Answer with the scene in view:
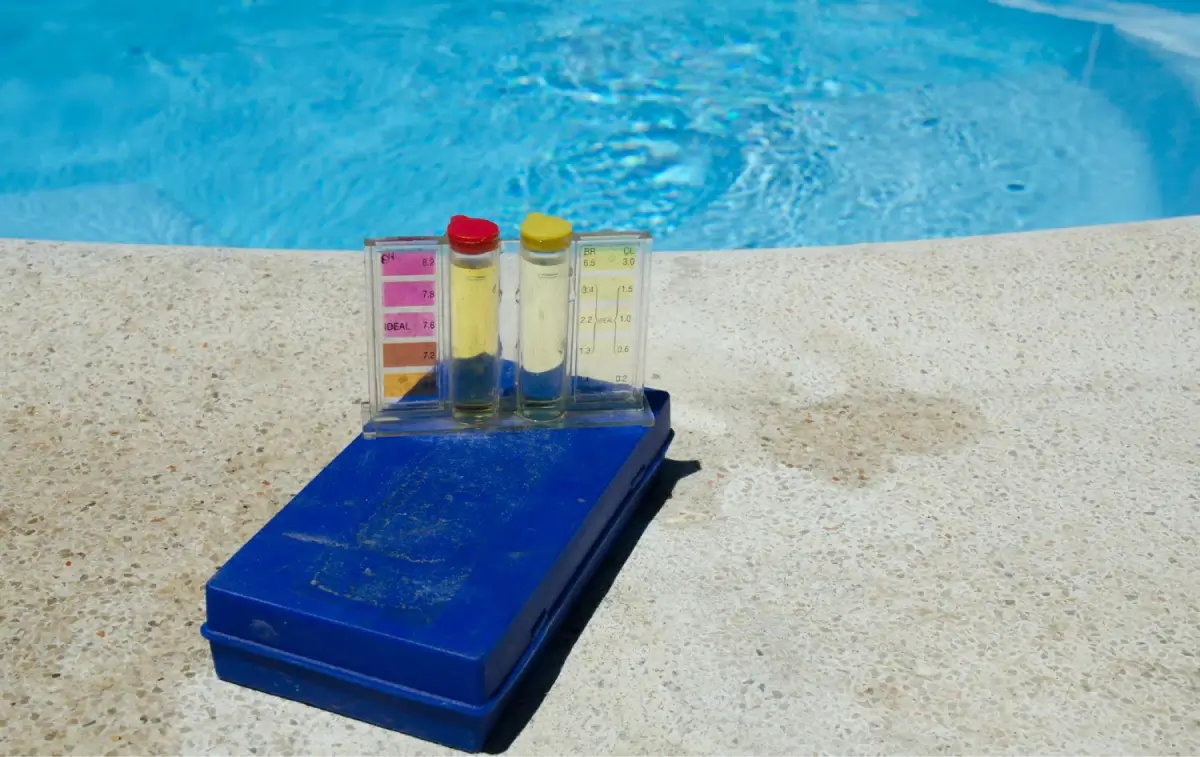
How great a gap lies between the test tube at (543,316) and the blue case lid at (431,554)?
3.1 inches

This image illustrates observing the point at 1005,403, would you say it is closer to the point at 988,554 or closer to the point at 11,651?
the point at 988,554

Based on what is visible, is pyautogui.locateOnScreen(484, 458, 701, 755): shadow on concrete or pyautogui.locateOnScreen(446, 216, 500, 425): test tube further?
pyautogui.locateOnScreen(446, 216, 500, 425): test tube

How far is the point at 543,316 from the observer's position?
2.25m

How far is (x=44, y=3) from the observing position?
21.4 ft

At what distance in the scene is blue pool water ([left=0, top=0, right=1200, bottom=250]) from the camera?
16.6ft

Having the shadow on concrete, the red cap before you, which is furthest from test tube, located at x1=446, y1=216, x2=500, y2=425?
the shadow on concrete

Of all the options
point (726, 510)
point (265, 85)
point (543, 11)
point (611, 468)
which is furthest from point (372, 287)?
point (543, 11)

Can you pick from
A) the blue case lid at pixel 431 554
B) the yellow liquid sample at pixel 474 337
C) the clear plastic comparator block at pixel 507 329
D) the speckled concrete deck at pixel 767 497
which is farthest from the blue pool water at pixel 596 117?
the blue case lid at pixel 431 554

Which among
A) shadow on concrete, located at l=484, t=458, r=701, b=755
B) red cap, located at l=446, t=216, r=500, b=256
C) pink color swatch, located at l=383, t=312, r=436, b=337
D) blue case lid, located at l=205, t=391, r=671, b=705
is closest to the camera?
blue case lid, located at l=205, t=391, r=671, b=705

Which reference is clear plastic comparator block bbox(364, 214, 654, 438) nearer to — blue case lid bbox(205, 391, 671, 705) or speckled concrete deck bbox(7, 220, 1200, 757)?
blue case lid bbox(205, 391, 671, 705)

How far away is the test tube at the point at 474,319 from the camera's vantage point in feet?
7.10

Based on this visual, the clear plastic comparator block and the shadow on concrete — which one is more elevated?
the clear plastic comparator block

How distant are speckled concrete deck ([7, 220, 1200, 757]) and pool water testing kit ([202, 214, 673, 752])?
13cm

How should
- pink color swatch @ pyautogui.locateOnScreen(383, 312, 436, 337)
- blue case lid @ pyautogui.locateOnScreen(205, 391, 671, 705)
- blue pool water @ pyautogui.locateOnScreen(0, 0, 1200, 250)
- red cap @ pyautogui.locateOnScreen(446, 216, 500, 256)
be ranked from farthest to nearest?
blue pool water @ pyautogui.locateOnScreen(0, 0, 1200, 250) < pink color swatch @ pyautogui.locateOnScreen(383, 312, 436, 337) < red cap @ pyautogui.locateOnScreen(446, 216, 500, 256) < blue case lid @ pyautogui.locateOnScreen(205, 391, 671, 705)
